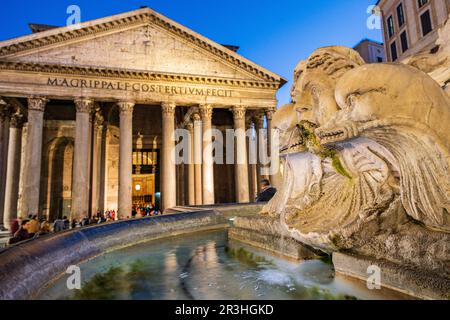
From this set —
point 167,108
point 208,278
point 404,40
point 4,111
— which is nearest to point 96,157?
point 4,111

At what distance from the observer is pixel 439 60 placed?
9.07 ft

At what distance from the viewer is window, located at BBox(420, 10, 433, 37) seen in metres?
21.0

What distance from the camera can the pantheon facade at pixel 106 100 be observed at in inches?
559

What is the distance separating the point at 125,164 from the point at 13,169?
301 inches

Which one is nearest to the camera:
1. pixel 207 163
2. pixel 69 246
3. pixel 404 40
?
pixel 69 246

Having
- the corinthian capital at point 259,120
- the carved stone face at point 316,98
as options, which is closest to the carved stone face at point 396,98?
the carved stone face at point 316,98

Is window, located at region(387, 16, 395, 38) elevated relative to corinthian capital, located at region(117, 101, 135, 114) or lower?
elevated

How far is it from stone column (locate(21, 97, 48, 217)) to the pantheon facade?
0.15ft

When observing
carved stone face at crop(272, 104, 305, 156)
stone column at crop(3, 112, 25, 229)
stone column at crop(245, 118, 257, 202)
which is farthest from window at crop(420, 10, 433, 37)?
stone column at crop(3, 112, 25, 229)

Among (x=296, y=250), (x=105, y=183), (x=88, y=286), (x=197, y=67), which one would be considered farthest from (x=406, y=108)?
(x=105, y=183)

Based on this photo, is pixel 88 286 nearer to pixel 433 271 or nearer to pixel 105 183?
pixel 433 271

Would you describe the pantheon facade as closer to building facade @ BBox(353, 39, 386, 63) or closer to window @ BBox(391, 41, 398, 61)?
window @ BBox(391, 41, 398, 61)

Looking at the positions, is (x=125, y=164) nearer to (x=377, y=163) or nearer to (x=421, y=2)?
(x=377, y=163)

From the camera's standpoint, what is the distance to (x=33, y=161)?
549 inches
